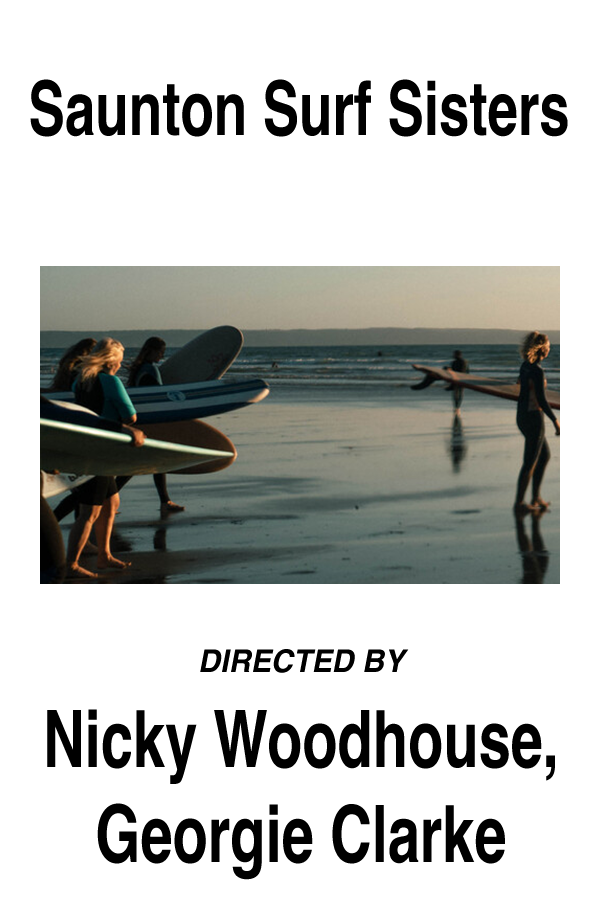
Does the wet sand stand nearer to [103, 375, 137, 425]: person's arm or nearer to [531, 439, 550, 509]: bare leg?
[531, 439, 550, 509]: bare leg

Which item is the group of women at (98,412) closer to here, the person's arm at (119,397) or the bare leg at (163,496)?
the person's arm at (119,397)

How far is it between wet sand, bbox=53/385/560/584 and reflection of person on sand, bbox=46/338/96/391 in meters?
1.43

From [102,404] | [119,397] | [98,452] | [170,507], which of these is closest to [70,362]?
[102,404]

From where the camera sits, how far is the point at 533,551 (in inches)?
299

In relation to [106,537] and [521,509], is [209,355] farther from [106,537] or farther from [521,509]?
[521,509]

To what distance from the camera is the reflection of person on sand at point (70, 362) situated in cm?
751

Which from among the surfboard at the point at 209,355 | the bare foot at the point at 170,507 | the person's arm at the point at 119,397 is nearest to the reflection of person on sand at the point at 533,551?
the person's arm at the point at 119,397

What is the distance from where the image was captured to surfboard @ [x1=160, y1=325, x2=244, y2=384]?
33.7 feet

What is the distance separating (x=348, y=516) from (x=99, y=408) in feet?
9.55

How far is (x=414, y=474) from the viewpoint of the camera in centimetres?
1101

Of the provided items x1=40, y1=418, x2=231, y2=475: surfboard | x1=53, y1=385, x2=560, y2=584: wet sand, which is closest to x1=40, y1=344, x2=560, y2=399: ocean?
x1=53, y1=385, x2=560, y2=584: wet sand

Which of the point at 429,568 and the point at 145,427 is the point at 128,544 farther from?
the point at 429,568

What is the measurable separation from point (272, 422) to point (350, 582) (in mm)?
8824

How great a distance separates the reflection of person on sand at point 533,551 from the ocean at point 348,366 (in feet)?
30.8
